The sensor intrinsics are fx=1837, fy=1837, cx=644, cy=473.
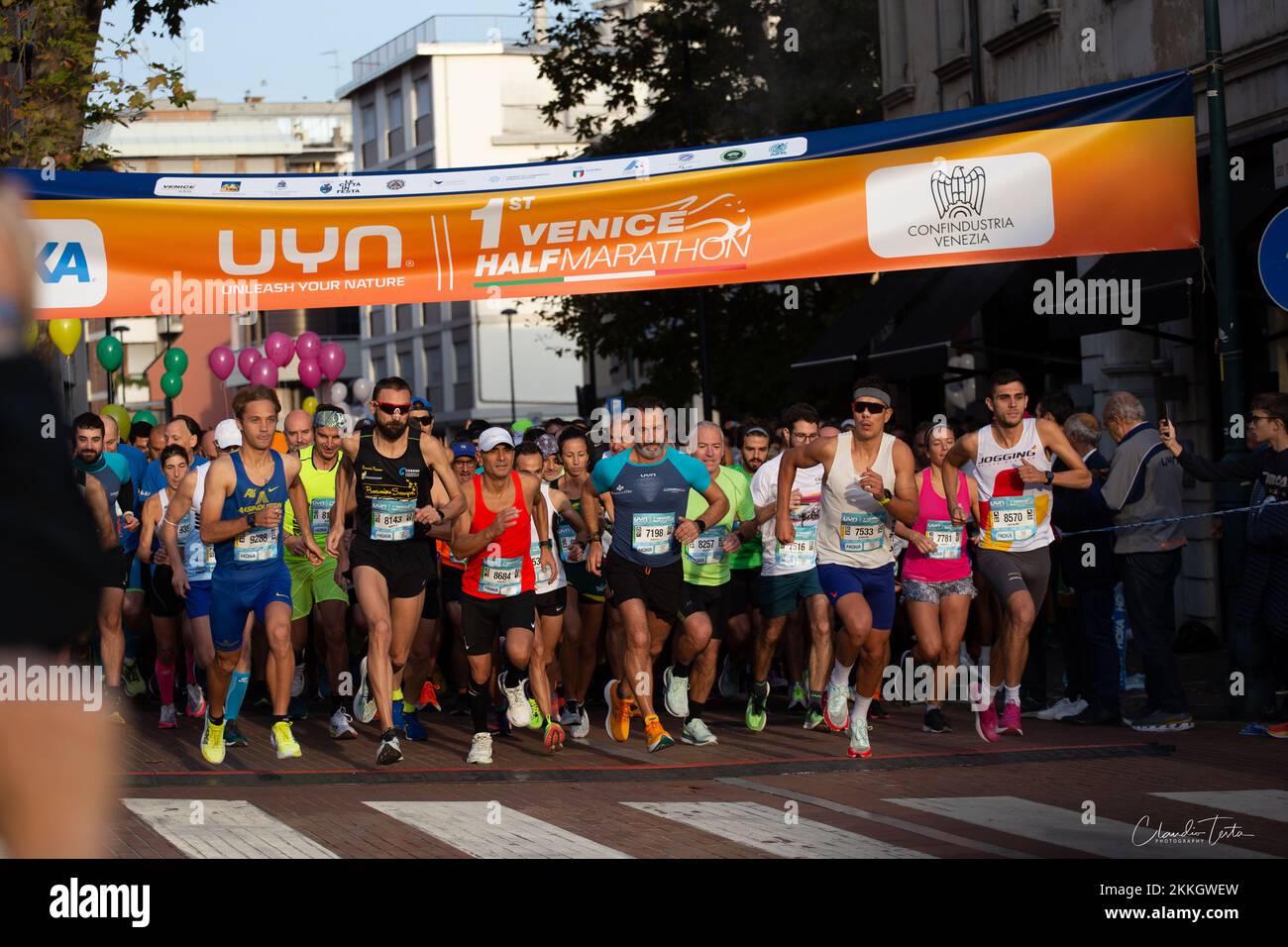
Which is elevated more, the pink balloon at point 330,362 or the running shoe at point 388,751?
the pink balloon at point 330,362

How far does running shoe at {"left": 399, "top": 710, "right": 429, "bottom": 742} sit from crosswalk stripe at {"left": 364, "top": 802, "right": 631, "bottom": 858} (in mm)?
2936

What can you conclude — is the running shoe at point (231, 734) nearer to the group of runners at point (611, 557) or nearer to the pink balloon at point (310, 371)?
the group of runners at point (611, 557)

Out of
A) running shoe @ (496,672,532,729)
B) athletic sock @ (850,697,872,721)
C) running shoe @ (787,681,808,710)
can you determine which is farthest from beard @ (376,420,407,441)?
running shoe @ (787,681,808,710)

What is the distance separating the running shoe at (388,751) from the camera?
35.9 feet

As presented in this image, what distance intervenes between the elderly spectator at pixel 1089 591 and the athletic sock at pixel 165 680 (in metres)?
6.51

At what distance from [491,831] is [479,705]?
306 centimetres

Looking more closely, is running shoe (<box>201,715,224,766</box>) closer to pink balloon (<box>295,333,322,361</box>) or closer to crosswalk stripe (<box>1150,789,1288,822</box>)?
crosswalk stripe (<box>1150,789,1288,822</box>)

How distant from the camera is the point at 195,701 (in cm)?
1404

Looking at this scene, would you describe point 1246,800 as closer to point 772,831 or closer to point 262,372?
point 772,831

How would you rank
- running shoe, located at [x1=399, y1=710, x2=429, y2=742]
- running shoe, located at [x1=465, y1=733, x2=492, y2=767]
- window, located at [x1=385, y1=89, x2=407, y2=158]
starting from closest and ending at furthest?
running shoe, located at [x1=465, y1=733, x2=492, y2=767], running shoe, located at [x1=399, y1=710, x2=429, y2=742], window, located at [x1=385, y1=89, x2=407, y2=158]

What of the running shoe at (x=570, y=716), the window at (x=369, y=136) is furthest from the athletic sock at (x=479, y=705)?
the window at (x=369, y=136)

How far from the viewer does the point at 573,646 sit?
12961 mm

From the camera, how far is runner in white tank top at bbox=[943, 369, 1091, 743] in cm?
1156
